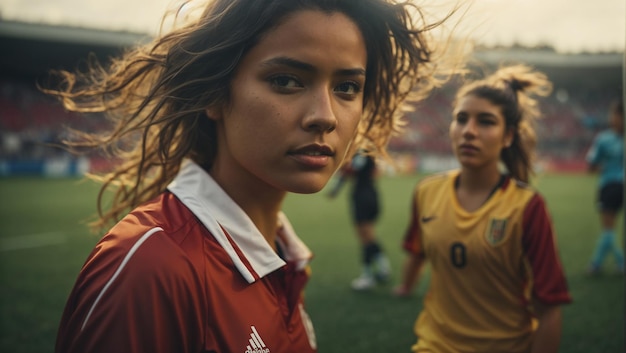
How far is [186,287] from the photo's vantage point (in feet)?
3.92

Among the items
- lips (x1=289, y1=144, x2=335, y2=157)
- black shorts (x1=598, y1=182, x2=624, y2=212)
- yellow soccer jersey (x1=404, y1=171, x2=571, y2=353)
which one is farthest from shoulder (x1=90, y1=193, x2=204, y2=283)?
black shorts (x1=598, y1=182, x2=624, y2=212)

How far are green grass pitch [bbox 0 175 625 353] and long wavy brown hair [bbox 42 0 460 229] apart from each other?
0.49 metres

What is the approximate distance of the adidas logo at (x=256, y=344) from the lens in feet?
4.44

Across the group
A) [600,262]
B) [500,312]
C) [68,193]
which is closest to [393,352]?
[500,312]

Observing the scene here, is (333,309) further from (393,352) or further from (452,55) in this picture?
(452,55)

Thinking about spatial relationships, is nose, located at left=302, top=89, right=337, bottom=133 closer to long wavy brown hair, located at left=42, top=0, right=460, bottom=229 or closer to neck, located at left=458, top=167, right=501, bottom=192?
long wavy brown hair, located at left=42, top=0, right=460, bottom=229

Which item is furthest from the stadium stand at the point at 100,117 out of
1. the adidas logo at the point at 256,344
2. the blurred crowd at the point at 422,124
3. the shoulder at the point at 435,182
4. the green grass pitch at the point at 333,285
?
the adidas logo at the point at 256,344

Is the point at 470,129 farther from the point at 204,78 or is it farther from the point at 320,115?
the point at 204,78

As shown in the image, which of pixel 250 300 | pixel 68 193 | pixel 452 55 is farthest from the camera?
pixel 68 193

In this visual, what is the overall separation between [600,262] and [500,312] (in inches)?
205

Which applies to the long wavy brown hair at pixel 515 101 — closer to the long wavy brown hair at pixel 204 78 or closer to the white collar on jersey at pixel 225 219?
the long wavy brown hair at pixel 204 78

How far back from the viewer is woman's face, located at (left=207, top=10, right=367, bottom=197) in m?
1.44

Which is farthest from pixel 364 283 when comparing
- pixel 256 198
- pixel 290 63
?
pixel 290 63

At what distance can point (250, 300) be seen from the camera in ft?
4.69
